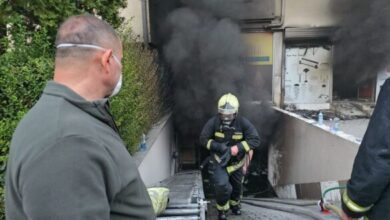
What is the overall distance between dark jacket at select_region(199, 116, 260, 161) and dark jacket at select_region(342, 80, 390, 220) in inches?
112

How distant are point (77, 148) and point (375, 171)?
161 cm

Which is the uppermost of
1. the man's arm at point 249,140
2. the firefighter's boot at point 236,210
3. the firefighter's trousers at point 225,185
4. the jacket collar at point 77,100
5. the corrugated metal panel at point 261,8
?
the corrugated metal panel at point 261,8

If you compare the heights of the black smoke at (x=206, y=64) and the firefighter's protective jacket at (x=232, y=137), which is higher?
the black smoke at (x=206, y=64)

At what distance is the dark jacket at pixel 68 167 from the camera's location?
0.93 m

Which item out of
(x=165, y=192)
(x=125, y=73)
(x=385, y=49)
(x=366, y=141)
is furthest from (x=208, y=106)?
(x=366, y=141)

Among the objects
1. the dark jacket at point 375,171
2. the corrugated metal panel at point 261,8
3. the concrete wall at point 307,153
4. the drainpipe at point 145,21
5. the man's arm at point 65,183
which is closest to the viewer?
the man's arm at point 65,183

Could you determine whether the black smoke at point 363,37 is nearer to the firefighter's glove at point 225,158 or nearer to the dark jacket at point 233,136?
the dark jacket at point 233,136

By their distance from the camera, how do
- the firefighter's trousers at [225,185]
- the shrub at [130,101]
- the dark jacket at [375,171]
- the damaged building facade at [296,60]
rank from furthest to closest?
the damaged building facade at [296,60], the firefighter's trousers at [225,185], the shrub at [130,101], the dark jacket at [375,171]

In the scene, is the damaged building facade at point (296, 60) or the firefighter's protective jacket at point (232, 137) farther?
the damaged building facade at point (296, 60)

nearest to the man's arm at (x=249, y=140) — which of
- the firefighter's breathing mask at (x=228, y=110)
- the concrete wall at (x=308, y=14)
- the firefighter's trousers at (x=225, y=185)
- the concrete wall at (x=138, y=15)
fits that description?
the firefighter's breathing mask at (x=228, y=110)

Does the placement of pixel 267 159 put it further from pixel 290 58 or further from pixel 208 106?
pixel 290 58

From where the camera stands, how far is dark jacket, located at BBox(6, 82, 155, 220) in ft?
3.04

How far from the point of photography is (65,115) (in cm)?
105

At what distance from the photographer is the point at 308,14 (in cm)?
1140
